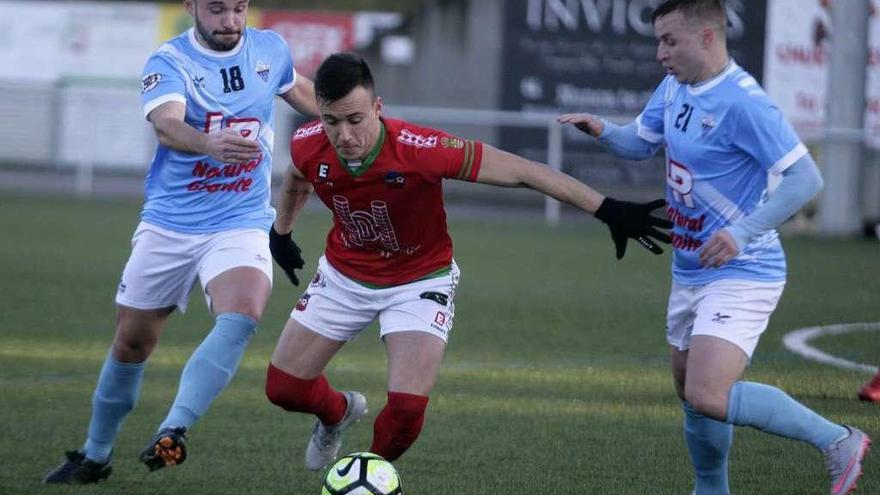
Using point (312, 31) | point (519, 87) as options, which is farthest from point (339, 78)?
point (312, 31)

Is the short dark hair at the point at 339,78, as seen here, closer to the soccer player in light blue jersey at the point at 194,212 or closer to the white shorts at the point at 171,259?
the soccer player in light blue jersey at the point at 194,212

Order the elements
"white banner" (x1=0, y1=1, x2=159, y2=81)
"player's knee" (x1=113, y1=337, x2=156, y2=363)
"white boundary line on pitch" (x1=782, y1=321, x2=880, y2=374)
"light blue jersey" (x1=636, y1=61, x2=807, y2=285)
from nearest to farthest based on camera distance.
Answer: "light blue jersey" (x1=636, y1=61, x2=807, y2=285) → "player's knee" (x1=113, y1=337, x2=156, y2=363) → "white boundary line on pitch" (x1=782, y1=321, x2=880, y2=374) → "white banner" (x1=0, y1=1, x2=159, y2=81)

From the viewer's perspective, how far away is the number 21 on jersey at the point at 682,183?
5926 mm

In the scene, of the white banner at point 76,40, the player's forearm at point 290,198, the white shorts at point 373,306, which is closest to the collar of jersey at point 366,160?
the player's forearm at point 290,198

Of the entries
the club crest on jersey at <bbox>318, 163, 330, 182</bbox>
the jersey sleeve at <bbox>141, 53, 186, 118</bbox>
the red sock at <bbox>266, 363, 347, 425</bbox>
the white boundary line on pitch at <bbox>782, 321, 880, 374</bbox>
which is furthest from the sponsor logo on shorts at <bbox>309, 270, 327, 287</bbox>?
the white boundary line on pitch at <bbox>782, 321, 880, 374</bbox>

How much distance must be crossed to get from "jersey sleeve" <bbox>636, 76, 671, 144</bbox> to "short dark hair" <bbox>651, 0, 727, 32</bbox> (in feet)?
1.26

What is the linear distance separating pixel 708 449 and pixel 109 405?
8.17 ft

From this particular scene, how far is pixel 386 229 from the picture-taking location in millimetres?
6000

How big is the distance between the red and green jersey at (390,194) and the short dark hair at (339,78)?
0.28 meters

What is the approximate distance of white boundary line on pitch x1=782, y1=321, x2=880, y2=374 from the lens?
963 cm

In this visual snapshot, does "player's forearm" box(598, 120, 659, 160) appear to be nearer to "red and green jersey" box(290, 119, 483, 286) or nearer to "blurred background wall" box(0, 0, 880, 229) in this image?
"red and green jersey" box(290, 119, 483, 286)

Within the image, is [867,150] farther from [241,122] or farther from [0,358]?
[241,122]

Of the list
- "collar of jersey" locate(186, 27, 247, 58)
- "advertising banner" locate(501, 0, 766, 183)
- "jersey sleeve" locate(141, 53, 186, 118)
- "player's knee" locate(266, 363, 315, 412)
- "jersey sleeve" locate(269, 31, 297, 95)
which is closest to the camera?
"player's knee" locate(266, 363, 315, 412)

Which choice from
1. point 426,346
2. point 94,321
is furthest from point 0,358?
point 426,346
